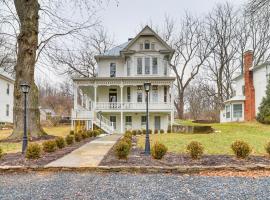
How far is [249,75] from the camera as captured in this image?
26.8 meters

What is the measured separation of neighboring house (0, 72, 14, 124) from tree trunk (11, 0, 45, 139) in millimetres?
17760

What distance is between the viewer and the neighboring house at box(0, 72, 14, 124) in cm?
3119

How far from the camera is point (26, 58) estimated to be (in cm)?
1459

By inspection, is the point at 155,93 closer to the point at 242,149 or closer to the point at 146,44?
the point at 146,44

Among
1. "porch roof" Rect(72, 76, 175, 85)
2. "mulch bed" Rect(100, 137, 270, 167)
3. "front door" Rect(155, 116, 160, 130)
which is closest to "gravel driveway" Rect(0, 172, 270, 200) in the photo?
"mulch bed" Rect(100, 137, 270, 167)

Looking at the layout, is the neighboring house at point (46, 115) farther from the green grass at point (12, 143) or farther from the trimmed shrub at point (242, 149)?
the trimmed shrub at point (242, 149)

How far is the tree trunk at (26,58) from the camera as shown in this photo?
14344mm

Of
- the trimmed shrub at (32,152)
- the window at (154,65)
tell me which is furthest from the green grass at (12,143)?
the window at (154,65)

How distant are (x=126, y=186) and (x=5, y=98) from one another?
30.7 meters

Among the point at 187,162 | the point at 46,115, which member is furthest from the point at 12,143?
the point at 46,115

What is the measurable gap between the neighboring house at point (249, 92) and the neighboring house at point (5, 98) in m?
24.9

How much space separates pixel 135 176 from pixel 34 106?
33.5ft

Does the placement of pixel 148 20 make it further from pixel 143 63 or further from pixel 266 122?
pixel 266 122

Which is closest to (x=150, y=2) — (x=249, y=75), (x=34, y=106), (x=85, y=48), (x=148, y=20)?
(x=34, y=106)
